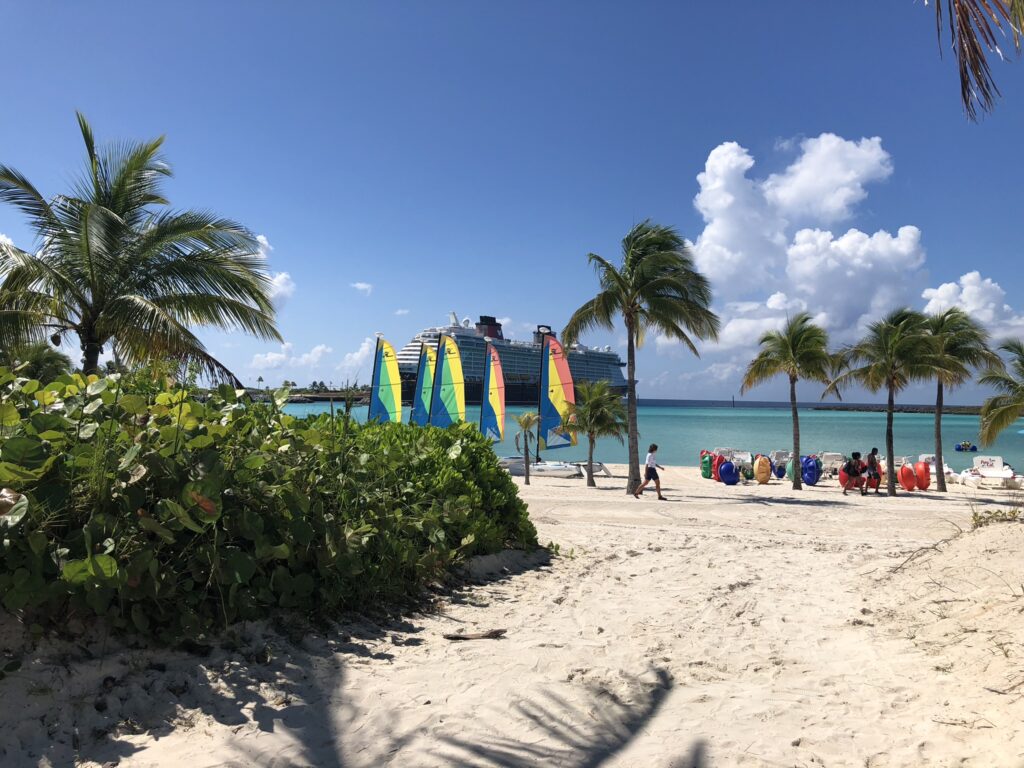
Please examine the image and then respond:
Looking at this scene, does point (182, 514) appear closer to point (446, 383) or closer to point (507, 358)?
point (446, 383)

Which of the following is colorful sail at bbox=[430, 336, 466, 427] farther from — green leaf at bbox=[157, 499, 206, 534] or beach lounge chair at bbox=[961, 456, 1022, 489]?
green leaf at bbox=[157, 499, 206, 534]

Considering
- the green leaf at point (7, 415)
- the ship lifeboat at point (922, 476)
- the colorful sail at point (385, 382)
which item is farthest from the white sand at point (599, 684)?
the colorful sail at point (385, 382)

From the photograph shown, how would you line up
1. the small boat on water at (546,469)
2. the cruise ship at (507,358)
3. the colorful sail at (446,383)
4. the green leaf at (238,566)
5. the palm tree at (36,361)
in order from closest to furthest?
the green leaf at (238,566) < the palm tree at (36,361) < the small boat on water at (546,469) < the colorful sail at (446,383) < the cruise ship at (507,358)

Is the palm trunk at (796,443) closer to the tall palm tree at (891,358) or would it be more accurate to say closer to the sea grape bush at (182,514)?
the tall palm tree at (891,358)

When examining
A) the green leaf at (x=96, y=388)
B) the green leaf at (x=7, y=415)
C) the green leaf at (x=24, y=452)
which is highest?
the green leaf at (x=96, y=388)

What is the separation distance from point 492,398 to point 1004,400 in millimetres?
20762

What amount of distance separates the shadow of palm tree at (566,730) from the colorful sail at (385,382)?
95.0 ft

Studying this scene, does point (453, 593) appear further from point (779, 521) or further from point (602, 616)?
point (779, 521)

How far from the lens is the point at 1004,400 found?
17.2 m

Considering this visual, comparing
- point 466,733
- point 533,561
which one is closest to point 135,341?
point 533,561

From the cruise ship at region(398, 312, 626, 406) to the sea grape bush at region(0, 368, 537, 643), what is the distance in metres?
45.4

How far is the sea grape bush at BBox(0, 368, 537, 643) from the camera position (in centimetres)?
266

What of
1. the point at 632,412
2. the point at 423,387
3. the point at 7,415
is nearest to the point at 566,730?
the point at 7,415

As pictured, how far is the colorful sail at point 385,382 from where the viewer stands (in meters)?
31.4
